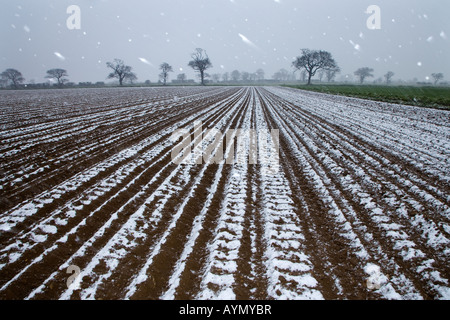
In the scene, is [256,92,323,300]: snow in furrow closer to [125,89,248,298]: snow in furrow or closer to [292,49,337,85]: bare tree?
[125,89,248,298]: snow in furrow

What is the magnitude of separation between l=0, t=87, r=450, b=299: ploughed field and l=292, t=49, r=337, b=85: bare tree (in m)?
71.2

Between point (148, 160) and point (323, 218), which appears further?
point (148, 160)

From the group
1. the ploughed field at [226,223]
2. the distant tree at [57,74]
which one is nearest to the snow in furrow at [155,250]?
the ploughed field at [226,223]

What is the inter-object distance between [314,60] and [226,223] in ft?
266

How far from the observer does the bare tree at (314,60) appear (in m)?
72.9

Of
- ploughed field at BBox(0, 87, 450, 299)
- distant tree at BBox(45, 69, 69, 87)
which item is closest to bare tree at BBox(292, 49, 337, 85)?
ploughed field at BBox(0, 87, 450, 299)

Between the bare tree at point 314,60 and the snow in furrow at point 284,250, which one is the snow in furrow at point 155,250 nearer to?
the snow in furrow at point 284,250

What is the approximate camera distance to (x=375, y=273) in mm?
3822

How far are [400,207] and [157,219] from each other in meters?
5.23

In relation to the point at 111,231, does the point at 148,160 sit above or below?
above

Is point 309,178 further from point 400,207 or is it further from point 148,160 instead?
point 148,160
